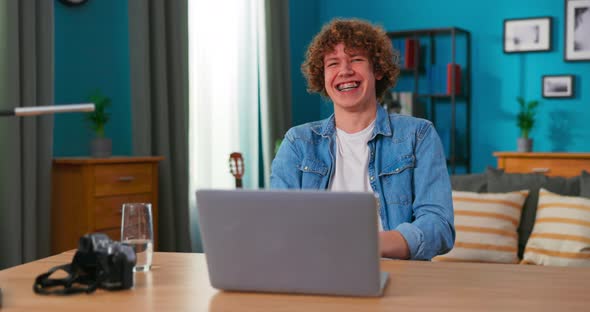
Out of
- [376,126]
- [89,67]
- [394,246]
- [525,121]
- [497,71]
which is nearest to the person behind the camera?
[394,246]

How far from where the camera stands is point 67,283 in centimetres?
141

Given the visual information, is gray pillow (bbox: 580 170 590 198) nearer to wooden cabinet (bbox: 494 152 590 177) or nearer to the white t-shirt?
the white t-shirt

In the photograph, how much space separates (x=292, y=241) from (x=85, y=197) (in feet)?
7.92

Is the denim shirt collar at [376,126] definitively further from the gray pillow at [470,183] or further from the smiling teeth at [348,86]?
the gray pillow at [470,183]

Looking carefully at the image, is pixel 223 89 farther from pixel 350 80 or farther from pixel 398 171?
pixel 398 171

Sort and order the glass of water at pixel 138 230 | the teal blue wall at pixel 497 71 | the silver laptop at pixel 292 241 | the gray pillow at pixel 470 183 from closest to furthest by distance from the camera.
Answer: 1. the silver laptop at pixel 292 241
2. the glass of water at pixel 138 230
3. the gray pillow at pixel 470 183
4. the teal blue wall at pixel 497 71

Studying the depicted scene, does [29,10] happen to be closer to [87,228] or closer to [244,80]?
[87,228]

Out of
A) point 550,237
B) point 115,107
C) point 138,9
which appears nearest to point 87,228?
point 115,107

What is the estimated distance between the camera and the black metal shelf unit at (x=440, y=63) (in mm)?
6004

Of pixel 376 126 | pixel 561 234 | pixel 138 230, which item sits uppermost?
pixel 376 126

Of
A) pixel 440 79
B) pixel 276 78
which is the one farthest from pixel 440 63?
pixel 276 78

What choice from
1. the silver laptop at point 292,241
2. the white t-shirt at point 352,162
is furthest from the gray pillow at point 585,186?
the silver laptop at point 292,241

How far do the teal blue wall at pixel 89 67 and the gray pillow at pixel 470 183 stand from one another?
1.90m

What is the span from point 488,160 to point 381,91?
13.2 ft
